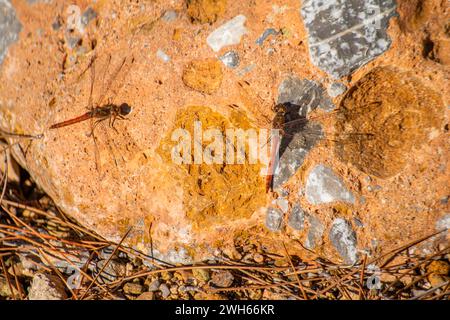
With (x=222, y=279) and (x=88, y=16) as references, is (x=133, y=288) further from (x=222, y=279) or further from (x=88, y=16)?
(x=88, y=16)

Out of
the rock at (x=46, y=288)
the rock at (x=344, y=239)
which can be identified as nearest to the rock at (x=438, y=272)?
the rock at (x=344, y=239)

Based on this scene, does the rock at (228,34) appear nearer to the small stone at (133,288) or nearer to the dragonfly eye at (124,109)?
the dragonfly eye at (124,109)

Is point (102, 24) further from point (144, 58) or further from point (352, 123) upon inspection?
point (352, 123)

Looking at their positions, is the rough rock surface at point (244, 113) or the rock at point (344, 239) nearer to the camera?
the rough rock surface at point (244, 113)

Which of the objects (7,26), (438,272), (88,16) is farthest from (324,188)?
(7,26)

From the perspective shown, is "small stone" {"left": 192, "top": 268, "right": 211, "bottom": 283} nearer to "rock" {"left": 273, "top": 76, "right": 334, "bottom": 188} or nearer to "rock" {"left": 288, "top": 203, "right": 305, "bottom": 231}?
"rock" {"left": 288, "top": 203, "right": 305, "bottom": 231}
